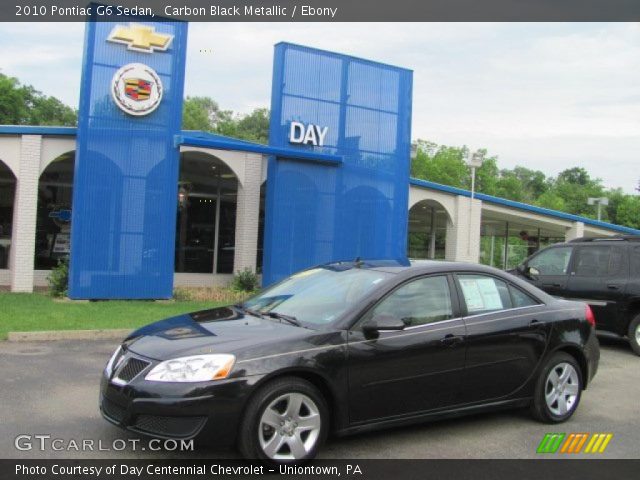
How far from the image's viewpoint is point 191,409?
14.4 feet

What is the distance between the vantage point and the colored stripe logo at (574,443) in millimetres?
5445

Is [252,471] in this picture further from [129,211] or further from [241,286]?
[241,286]

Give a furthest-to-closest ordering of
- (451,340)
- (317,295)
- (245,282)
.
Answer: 1. (245,282)
2. (317,295)
3. (451,340)

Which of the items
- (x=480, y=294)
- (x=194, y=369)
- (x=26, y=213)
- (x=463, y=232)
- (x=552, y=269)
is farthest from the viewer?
(x=463, y=232)

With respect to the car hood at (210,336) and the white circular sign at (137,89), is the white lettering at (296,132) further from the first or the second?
the car hood at (210,336)

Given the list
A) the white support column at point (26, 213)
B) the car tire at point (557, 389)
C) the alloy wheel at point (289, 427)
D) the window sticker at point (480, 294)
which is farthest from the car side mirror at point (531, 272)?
the white support column at point (26, 213)

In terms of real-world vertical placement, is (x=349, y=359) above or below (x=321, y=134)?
below

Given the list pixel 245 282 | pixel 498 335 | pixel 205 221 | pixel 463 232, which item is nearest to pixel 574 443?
pixel 498 335

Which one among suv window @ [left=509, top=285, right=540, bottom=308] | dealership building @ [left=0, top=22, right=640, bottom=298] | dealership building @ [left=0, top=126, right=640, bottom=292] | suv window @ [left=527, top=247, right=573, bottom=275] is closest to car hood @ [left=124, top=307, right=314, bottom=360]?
suv window @ [left=509, top=285, right=540, bottom=308]

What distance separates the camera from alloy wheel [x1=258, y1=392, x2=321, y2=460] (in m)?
4.59

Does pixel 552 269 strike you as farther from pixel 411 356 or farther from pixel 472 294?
pixel 411 356

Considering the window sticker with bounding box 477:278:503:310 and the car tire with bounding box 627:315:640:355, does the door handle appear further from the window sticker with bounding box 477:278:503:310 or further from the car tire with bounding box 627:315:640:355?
the car tire with bounding box 627:315:640:355

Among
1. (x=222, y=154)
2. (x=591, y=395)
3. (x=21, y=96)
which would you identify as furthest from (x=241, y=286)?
(x=21, y=96)

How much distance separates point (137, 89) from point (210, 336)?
10718mm
